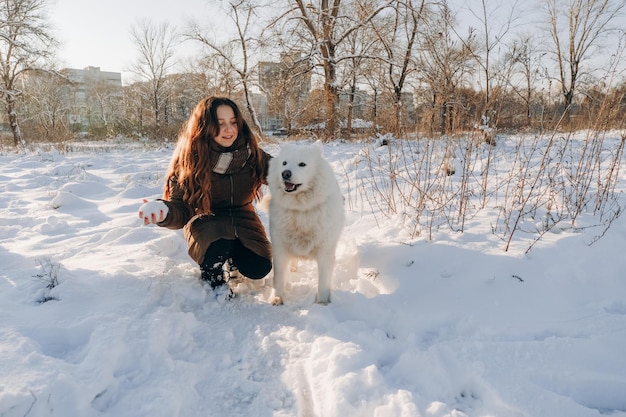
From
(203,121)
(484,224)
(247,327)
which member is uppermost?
(203,121)

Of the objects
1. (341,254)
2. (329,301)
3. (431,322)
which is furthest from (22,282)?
(431,322)

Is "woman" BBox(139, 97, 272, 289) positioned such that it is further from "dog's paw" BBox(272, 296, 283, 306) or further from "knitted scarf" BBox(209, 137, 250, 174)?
"dog's paw" BBox(272, 296, 283, 306)

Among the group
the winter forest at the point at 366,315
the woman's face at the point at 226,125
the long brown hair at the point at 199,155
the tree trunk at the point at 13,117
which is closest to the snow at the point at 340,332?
the winter forest at the point at 366,315

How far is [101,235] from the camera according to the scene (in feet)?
11.3

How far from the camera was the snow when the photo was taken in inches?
57.4

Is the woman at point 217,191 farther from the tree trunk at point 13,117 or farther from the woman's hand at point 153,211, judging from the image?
the tree trunk at point 13,117

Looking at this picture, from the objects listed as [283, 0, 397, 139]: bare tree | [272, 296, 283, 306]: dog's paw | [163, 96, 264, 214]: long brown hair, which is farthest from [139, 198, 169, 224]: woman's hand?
[283, 0, 397, 139]: bare tree

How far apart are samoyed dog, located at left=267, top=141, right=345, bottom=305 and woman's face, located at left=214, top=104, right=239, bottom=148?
39cm

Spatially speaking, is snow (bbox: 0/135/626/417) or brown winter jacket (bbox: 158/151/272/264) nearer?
snow (bbox: 0/135/626/417)

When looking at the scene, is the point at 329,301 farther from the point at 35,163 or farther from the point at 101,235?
the point at 35,163

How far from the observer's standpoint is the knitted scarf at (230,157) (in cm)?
262

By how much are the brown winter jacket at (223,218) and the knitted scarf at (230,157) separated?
5 cm

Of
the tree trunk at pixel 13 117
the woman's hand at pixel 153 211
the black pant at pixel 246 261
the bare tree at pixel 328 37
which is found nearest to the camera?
the woman's hand at pixel 153 211

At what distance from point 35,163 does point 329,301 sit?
8.90 m
